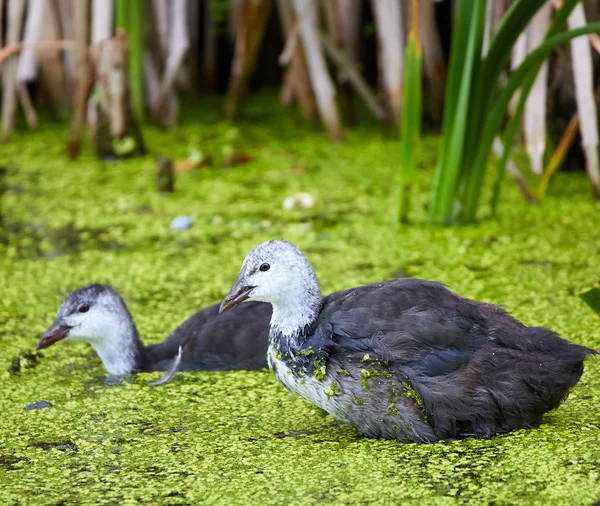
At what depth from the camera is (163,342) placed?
3.55 m

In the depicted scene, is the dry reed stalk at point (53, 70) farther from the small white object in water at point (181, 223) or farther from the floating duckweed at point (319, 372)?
the floating duckweed at point (319, 372)

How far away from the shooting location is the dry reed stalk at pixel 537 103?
15.6 ft

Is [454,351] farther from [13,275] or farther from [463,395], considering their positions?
[13,275]

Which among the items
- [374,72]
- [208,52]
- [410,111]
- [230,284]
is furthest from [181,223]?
[374,72]

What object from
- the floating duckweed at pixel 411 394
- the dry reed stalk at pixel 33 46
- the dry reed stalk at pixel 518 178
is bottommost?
the dry reed stalk at pixel 518 178

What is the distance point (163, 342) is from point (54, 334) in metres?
0.38

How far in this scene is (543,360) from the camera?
2.63 m

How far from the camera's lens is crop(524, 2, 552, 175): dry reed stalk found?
15.6 feet

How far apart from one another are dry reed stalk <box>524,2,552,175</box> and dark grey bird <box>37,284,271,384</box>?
189 centimetres

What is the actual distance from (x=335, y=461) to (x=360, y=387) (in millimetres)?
202

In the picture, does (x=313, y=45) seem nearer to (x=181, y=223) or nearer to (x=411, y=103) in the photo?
(x=181, y=223)

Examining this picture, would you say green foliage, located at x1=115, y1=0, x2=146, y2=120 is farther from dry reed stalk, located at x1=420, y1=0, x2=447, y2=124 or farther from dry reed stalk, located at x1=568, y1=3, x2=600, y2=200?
dry reed stalk, located at x1=568, y1=3, x2=600, y2=200

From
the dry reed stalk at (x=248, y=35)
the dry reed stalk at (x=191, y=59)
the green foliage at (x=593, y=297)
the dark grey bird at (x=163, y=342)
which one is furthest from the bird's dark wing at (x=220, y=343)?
the dry reed stalk at (x=191, y=59)

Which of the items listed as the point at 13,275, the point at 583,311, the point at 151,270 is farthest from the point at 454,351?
the point at 13,275
